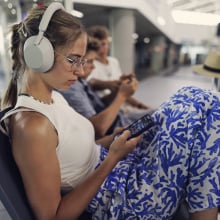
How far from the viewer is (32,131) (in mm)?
641

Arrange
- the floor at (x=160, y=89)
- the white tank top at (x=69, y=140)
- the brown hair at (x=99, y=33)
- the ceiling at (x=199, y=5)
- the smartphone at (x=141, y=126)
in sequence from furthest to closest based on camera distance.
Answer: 1. the floor at (x=160, y=89)
2. the brown hair at (x=99, y=33)
3. the ceiling at (x=199, y=5)
4. the smartphone at (x=141, y=126)
5. the white tank top at (x=69, y=140)

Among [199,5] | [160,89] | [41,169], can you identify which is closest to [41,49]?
[41,169]

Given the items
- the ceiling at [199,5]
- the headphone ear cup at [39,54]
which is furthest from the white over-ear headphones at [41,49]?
the ceiling at [199,5]

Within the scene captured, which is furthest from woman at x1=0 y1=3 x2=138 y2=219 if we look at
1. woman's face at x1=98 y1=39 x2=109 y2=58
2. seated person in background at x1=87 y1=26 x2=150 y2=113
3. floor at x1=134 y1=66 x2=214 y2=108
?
floor at x1=134 y1=66 x2=214 y2=108

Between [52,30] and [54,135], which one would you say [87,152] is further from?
[52,30]

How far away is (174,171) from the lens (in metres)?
0.74

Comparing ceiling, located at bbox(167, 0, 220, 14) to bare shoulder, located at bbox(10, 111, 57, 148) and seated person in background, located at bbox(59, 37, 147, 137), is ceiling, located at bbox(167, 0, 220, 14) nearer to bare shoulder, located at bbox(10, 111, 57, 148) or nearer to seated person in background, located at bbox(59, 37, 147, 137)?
seated person in background, located at bbox(59, 37, 147, 137)

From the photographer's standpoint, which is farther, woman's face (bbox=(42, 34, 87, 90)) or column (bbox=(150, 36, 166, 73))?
column (bbox=(150, 36, 166, 73))

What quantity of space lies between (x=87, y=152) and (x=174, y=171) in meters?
0.31

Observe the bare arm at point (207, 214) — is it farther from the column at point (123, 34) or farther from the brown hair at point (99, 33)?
the column at point (123, 34)

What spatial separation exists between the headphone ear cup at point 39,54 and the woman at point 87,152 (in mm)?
10

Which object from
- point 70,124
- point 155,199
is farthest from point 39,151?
point 155,199

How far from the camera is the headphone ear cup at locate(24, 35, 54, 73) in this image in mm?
700

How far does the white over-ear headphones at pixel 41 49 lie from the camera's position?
70 centimetres
